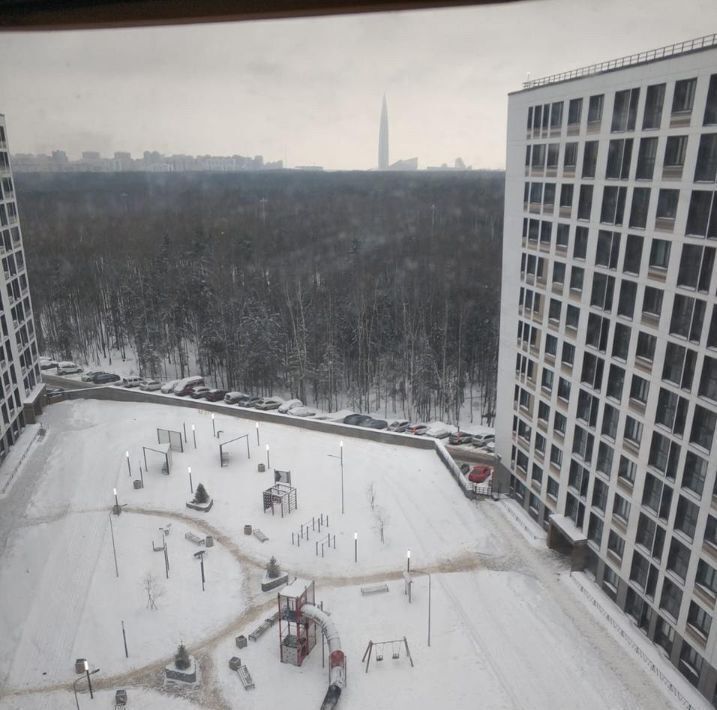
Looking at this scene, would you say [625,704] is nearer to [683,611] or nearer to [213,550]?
[683,611]

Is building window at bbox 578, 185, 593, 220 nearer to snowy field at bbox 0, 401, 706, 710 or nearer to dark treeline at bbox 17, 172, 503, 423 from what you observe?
snowy field at bbox 0, 401, 706, 710

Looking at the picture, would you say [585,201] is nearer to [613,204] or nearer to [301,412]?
[613,204]

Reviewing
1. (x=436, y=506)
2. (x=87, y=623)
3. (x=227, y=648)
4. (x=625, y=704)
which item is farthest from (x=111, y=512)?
(x=625, y=704)

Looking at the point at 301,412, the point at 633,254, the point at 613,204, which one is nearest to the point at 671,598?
the point at 633,254

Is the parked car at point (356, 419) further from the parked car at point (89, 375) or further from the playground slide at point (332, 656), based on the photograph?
the playground slide at point (332, 656)

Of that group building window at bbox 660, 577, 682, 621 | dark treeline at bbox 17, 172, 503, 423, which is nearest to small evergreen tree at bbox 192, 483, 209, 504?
building window at bbox 660, 577, 682, 621

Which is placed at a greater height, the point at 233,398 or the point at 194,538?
the point at 194,538

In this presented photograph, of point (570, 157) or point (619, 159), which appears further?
point (570, 157)
